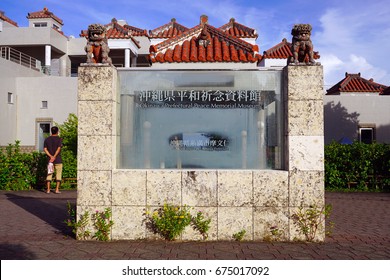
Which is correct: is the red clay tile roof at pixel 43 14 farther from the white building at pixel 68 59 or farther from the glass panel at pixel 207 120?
the glass panel at pixel 207 120

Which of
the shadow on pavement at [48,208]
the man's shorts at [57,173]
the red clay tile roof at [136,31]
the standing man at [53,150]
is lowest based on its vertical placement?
the shadow on pavement at [48,208]

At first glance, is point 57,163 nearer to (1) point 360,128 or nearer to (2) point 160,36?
(2) point 160,36

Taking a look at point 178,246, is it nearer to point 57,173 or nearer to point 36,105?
point 57,173

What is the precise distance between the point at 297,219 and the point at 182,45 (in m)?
7.48

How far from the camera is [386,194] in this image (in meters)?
12.4

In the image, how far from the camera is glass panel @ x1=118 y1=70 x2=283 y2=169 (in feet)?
21.6

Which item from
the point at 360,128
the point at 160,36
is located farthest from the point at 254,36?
the point at 360,128

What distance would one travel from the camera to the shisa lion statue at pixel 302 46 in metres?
6.35

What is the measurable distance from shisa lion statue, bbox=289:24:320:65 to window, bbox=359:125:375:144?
46.8 ft

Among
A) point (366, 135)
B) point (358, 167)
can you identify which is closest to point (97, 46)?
point (358, 167)

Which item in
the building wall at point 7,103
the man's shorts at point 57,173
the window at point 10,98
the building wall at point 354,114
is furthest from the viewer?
the building wall at point 354,114

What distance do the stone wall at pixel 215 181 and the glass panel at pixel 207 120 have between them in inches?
12.5

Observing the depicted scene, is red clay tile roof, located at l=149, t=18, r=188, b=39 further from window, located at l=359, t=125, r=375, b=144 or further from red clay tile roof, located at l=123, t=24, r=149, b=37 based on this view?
window, located at l=359, t=125, r=375, b=144

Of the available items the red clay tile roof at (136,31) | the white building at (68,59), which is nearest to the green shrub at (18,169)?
the white building at (68,59)
